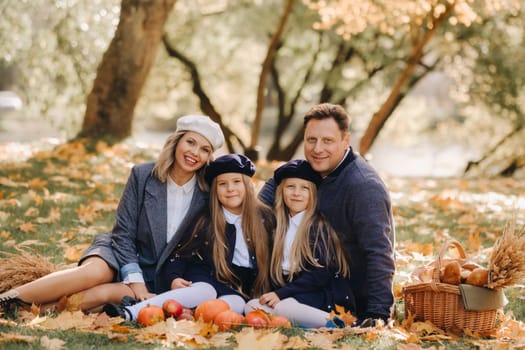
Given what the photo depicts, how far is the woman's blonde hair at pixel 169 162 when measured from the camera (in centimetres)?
413

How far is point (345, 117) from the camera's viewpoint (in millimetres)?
3975

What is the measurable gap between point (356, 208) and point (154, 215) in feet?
4.45

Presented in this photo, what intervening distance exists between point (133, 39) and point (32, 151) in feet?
7.73

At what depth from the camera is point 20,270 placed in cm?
379

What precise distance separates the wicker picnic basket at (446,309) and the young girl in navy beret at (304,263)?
0.44m

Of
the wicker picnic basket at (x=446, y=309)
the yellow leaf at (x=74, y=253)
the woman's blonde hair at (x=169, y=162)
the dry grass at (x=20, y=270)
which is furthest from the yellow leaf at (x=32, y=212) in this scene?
the wicker picnic basket at (x=446, y=309)

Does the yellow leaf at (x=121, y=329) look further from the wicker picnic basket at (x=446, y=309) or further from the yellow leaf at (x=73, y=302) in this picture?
the wicker picnic basket at (x=446, y=309)

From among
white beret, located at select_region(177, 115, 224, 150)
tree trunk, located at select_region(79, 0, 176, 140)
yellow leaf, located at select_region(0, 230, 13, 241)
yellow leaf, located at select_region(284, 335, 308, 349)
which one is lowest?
yellow leaf, located at select_region(0, 230, 13, 241)

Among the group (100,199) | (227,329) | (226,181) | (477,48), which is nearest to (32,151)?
(100,199)

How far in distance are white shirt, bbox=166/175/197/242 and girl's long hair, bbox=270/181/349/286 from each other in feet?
2.28

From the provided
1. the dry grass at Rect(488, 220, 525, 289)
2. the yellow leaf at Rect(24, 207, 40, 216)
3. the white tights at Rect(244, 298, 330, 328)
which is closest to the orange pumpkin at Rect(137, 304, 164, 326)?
the white tights at Rect(244, 298, 330, 328)

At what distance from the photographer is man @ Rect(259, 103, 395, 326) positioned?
3.55 metres

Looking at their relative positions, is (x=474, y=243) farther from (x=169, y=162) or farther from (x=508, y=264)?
(x=169, y=162)

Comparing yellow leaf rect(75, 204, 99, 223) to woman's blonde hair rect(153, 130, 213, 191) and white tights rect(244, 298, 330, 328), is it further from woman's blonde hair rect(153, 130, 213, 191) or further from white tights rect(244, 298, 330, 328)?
white tights rect(244, 298, 330, 328)
